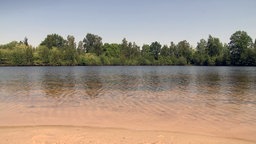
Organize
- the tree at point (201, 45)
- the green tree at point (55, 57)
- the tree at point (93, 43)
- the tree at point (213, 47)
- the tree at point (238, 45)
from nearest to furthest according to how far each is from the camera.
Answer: the tree at point (238, 45) → the green tree at point (55, 57) → the tree at point (213, 47) → the tree at point (93, 43) → the tree at point (201, 45)

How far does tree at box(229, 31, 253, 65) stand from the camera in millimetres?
127625

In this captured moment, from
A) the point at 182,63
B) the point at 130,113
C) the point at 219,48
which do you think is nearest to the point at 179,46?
the point at 182,63

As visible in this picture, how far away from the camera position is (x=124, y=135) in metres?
10.1

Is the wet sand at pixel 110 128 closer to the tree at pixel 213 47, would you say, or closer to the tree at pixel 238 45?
the tree at pixel 238 45

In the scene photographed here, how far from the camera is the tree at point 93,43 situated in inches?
6270

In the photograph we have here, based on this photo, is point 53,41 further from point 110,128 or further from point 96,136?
point 96,136

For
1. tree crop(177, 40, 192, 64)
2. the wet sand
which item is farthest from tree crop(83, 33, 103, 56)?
the wet sand

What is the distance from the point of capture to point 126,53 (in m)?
164

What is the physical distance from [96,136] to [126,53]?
507 ft

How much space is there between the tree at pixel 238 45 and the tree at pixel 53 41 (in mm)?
78280

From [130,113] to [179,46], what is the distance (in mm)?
151983

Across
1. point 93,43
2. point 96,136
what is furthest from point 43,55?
point 96,136

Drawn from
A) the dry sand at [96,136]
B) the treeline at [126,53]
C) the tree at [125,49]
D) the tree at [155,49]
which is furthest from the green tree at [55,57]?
the dry sand at [96,136]

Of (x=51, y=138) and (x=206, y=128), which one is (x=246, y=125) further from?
(x=51, y=138)
